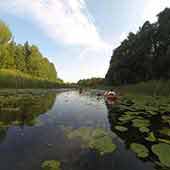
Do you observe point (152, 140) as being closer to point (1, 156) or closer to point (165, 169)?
point (165, 169)

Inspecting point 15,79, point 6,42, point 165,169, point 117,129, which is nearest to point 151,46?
point 15,79

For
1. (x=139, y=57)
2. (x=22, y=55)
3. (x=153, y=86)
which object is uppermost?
(x=22, y=55)

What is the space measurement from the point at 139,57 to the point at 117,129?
30.3 m

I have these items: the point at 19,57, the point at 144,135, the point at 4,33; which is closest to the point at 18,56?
the point at 19,57

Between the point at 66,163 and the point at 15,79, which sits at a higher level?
the point at 15,79

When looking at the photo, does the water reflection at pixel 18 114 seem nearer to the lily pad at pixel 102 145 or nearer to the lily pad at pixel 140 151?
the lily pad at pixel 102 145

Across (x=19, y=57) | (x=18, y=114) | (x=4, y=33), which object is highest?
(x=4, y=33)

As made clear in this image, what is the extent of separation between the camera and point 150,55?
3070 cm

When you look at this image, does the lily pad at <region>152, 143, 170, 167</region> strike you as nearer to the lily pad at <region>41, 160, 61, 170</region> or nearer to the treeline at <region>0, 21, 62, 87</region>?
the lily pad at <region>41, 160, 61, 170</region>

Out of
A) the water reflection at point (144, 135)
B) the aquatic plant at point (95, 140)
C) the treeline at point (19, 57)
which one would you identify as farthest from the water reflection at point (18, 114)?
the treeline at point (19, 57)

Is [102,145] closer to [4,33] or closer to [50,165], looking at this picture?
[50,165]

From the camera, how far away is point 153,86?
1956 centimetres

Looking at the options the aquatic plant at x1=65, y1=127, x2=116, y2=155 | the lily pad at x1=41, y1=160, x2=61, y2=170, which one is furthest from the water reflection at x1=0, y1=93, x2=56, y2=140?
the lily pad at x1=41, y1=160, x2=61, y2=170

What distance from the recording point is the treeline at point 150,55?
85.3 feet
